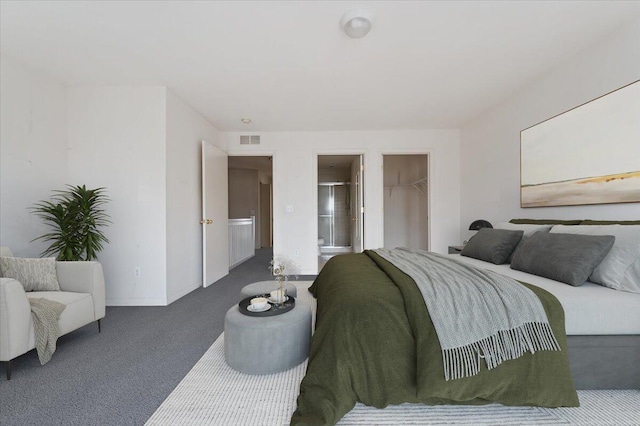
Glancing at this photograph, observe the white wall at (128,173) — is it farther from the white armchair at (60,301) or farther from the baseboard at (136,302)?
the white armchair at (60,301)

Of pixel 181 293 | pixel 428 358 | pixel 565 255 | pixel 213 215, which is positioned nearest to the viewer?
pixel 428 358

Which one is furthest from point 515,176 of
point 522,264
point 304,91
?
point 304,91

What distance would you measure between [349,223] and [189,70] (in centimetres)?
565

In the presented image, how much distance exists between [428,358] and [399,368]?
0.52 ft

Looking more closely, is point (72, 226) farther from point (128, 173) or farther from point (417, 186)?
point (417, 186)

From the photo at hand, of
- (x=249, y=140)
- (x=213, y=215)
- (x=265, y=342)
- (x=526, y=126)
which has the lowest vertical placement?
(x=265, y=342)

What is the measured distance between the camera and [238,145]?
466 centimetres

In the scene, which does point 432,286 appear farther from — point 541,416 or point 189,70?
point 189,70

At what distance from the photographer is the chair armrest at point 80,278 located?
2.28 m

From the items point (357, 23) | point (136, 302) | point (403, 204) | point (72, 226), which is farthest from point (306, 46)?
point (403, 204)

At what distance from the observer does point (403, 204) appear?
20.1 ft

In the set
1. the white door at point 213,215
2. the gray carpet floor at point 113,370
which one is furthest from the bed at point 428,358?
the white door at point 213,215

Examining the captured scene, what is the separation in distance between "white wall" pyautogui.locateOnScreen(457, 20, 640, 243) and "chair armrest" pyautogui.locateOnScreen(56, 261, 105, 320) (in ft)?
14.0

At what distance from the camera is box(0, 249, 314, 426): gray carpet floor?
1416 mm
